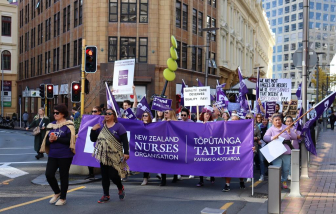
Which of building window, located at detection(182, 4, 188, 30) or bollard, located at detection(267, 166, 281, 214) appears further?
building window, located at detection(182, 4, 188, 30)

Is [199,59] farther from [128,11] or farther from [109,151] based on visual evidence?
[109,151]

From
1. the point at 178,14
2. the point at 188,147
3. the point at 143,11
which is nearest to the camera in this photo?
the point at 188,147

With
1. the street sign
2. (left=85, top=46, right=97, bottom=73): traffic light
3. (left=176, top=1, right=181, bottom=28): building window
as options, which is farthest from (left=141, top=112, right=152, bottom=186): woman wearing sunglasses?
(left=176, top=1, right=181, bottom=28): building window

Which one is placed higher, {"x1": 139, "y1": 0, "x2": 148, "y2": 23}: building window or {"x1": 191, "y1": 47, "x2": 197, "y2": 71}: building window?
{"x1": 139, "y1": 0, "x2": 148, "y2": 23}: building window

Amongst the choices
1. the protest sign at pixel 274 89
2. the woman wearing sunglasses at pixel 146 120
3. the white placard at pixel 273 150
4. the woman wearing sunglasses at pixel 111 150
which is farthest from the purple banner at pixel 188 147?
the protest sign at pixel 274 89

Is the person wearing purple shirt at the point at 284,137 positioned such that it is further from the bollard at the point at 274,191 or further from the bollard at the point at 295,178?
the bollard at the point at 274,191

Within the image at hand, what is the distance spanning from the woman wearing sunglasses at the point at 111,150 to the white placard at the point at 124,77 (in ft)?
14.5

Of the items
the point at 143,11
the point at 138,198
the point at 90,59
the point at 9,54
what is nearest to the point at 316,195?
the point at 138,198

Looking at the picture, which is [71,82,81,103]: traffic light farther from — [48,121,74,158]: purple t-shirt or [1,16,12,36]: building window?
[1,16,12,36]: building window

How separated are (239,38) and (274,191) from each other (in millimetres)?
50668

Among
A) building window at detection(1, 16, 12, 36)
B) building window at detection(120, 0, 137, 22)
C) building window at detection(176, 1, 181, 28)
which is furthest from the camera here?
building window at detection(1, 16, 12, 36)

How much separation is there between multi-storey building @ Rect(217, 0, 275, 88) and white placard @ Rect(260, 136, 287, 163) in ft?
122

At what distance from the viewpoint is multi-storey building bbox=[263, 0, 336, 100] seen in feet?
377

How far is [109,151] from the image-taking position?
829 centimetres
